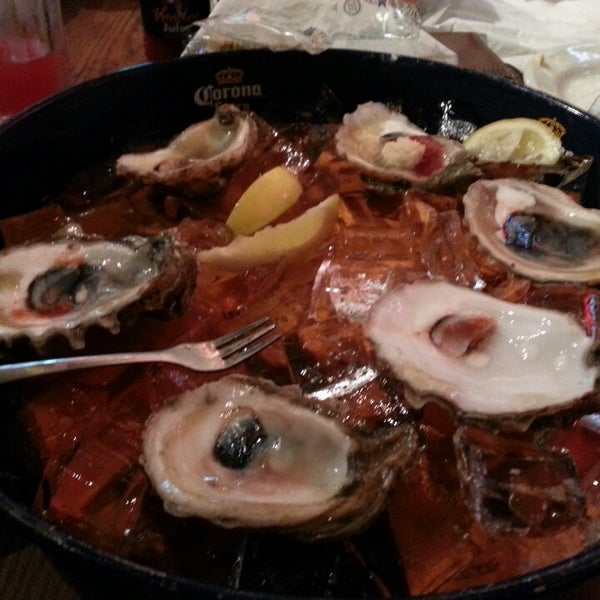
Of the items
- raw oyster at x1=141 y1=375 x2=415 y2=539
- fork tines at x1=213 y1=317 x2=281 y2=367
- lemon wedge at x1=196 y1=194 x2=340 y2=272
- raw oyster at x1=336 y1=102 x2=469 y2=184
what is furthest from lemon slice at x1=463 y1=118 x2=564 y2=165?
raw oyster at x1=141 y1=375 x2=415 y2=539

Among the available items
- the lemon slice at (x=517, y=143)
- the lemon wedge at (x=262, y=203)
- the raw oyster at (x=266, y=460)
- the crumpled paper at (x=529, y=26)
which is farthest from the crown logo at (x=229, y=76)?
the crumpled paper at (x=529, y=26)

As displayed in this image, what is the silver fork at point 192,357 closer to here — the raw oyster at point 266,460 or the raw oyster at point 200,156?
the raw oyster at point 266,460

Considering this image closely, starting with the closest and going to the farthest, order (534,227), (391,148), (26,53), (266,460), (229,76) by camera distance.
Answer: (266,460)
(534,227)
(391,148)
(229,76)
(26,53)

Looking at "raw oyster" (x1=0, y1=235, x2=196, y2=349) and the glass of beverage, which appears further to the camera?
the glass of beverage

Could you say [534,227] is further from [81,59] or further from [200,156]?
[81,59]

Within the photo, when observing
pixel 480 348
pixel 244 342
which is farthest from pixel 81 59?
pixel 480 348

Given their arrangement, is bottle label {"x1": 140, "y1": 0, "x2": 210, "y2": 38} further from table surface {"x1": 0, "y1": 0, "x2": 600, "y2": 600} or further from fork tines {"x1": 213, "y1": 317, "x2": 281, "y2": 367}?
fork tines {"x1": 213, "y1": 317, "x2": 281, "y2": 367}
